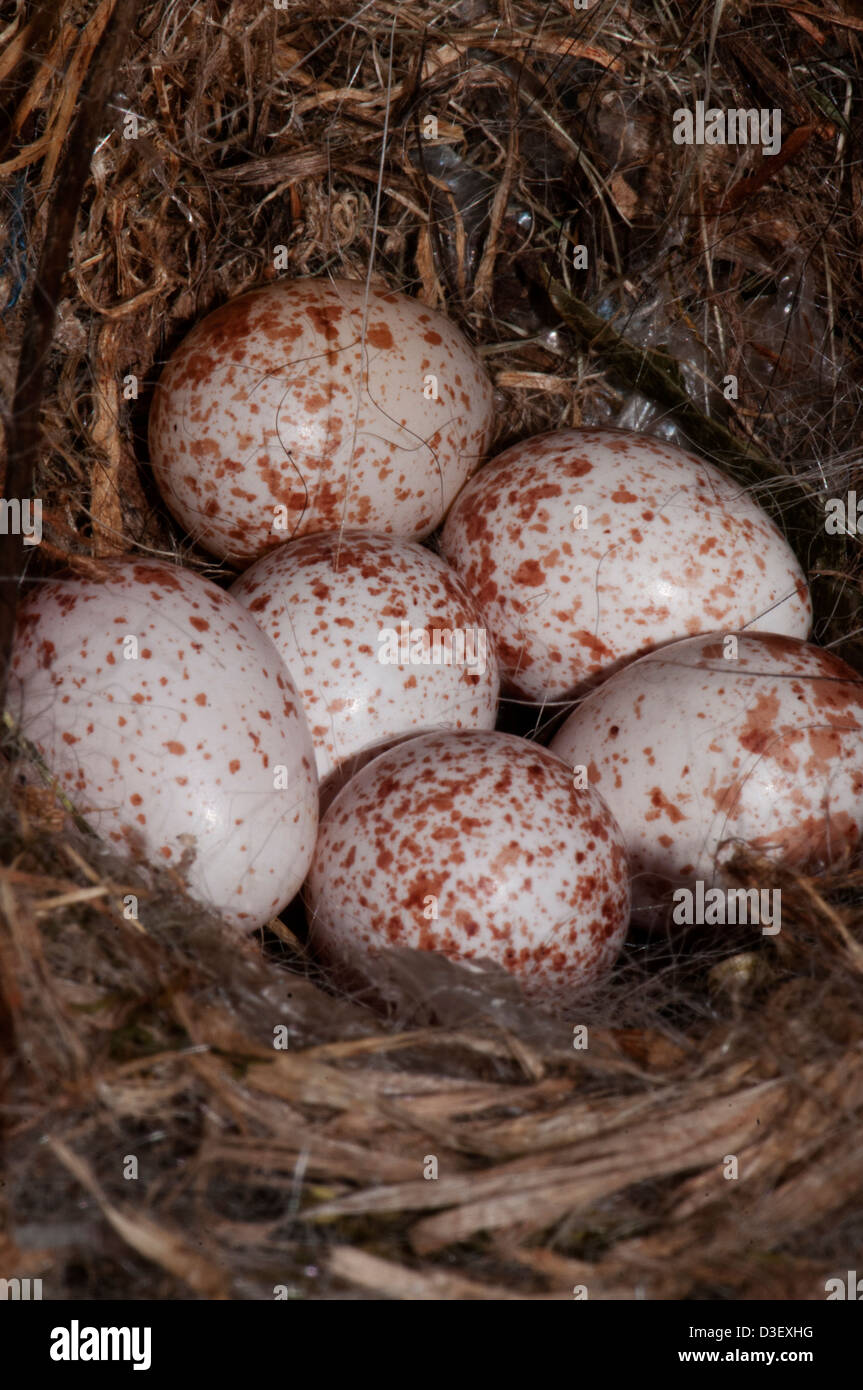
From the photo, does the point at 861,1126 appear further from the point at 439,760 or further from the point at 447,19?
the point at 447,19

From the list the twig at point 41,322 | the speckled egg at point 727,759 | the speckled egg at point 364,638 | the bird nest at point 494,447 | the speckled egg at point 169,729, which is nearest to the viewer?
the bird nest at point 494,447

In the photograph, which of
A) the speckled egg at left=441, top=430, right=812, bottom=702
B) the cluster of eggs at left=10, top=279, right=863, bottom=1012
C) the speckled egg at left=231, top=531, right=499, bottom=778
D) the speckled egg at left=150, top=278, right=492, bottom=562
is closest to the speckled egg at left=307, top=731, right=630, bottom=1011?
the cluster of eggs at left=10, top=279, right=863, bottom=1012

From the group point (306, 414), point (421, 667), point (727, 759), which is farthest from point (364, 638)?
point (727, 759)

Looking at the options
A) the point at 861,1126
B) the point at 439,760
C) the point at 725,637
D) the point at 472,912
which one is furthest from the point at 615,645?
the point at 861,1126

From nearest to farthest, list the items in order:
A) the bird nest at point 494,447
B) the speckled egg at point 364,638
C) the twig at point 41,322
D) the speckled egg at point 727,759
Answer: the bird nest at point 494,447, the twig at point 41,322, the speckled egg at point 727,759, the speckled egg at point 364,638

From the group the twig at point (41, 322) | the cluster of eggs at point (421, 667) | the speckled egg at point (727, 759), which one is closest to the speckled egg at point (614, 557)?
the cluster of eggs at point (421, 667)

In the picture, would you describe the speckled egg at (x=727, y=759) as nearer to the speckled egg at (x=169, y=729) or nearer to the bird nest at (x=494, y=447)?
the bird nest at (x=494, y=447)

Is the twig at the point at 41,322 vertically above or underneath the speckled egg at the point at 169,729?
above

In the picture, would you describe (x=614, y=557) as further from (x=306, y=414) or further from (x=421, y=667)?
(x=306, y=414)
